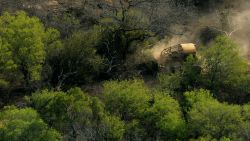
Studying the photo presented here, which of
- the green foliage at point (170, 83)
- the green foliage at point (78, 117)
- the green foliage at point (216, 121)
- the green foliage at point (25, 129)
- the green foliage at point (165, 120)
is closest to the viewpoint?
the green foliage at point (25, 129)

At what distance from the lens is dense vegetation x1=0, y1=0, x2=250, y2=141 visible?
77938 millimetres

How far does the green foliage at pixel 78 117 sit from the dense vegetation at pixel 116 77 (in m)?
0.14

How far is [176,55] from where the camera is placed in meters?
97.6

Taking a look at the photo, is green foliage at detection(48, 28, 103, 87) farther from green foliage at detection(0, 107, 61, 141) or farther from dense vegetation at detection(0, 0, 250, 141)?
green foliage at detection(0, 107, 61, 141)

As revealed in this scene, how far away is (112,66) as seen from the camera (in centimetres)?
9656

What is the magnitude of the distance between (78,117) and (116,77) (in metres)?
19.6

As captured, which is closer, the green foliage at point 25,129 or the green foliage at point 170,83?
the green foliage at point 25,129

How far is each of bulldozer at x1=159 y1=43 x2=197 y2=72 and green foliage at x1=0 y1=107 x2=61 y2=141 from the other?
27819 millimetres

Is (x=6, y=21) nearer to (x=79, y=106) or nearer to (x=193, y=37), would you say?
(x=79, y=106)

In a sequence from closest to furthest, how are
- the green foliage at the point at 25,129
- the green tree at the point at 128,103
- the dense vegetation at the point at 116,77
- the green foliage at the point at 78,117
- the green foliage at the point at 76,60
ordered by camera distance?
the green foliage at the point at 25,129, the green foliage at the point at 78,117, the dense vegetation at the point at 116,77, the green tree at the point at 128,103, the green foliage at the point at 76,60

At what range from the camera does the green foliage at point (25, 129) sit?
246 ft

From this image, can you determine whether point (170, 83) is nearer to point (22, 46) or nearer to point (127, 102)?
point (127, 102)

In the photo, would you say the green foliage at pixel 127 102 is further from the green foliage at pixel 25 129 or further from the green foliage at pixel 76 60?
the green foliage at pixel 76 60

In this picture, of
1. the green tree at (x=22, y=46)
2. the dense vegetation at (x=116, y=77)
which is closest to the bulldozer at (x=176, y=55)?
the dense vegetation at (x=116, y=77)
